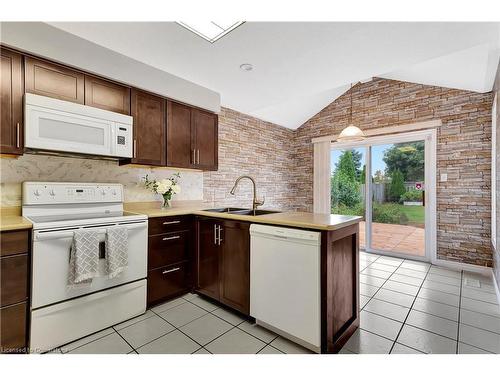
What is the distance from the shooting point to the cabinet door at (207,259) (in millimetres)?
2295

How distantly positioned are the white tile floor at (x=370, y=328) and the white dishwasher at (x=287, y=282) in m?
0.14

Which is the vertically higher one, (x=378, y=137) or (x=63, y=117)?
(x=378, y=137)

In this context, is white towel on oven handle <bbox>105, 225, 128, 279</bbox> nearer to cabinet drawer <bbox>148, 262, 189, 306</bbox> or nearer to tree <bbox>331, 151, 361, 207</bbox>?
cabinet drawer <bbox>148, 262, 189, 306</bbox>

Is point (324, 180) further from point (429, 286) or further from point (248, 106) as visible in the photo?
point (429, 286)

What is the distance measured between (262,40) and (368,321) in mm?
2600

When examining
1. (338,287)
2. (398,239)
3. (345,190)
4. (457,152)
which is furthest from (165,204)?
(457,152)

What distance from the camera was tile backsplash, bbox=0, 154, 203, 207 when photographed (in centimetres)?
199

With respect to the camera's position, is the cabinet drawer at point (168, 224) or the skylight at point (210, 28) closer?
the skylight at point (210, 28)

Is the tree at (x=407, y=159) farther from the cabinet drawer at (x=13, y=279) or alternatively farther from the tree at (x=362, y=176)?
the cabinet drawer at (x=13, y=279)

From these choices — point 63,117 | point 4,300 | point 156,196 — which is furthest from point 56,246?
point 156,196

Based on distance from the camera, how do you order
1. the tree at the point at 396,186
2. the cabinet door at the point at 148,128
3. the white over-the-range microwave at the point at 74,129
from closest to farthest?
1. the white over-the-range microwave at the point at 74,129
2. the cabinet door at the point at 148,128
3. the tree at the point at 396,186

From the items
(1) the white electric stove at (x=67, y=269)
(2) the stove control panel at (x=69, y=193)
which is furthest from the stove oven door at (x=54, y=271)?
(2) the stove control panel at (x=69, y=193)

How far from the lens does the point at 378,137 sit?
166 inches

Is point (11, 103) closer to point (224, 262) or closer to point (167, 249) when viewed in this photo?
point (167, 249)
